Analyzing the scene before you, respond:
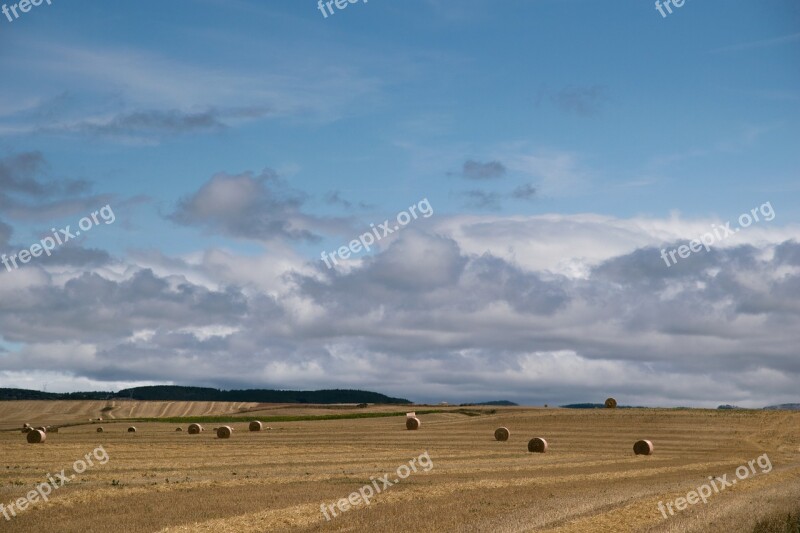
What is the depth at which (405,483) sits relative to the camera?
29.8 metres

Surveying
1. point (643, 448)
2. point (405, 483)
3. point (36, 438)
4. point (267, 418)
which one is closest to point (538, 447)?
point (643, 448)

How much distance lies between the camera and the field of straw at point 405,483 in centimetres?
2214

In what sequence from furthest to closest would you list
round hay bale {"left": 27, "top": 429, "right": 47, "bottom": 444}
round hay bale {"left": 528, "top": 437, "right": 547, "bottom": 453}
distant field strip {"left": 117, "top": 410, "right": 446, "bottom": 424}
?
distant field strip {"left": 117, "top": 410, "right": 446, "bottom": 424} < round hay bale {"left": 27, "top": 429, "right": 47, "bottom": 444} < round hay bale {"left": 528, "top": 437, "right": 547, "bottom": 453}

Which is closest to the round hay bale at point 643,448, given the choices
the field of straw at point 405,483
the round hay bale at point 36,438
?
the field of straw at point 405,483

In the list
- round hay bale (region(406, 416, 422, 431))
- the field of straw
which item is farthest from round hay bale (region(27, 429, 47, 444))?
round hay bale (region(406, 416, 422, 431))

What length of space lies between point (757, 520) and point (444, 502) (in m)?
8.54

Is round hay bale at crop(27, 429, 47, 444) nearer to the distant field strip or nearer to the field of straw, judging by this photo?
the field of straw

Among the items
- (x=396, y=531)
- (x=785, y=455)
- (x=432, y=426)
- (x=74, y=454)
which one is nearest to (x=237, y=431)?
(x=432, y=426)

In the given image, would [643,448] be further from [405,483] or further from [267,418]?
[267,418]

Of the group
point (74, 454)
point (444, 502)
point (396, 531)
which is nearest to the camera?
point (396, 531)

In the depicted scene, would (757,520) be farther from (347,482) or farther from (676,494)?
(347,482)

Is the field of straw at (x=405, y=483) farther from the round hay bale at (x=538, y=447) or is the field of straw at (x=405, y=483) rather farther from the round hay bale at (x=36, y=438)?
the round hay bale at (x=36, y=438)

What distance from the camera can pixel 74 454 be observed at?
40.6 metres

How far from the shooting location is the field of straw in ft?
72.6
